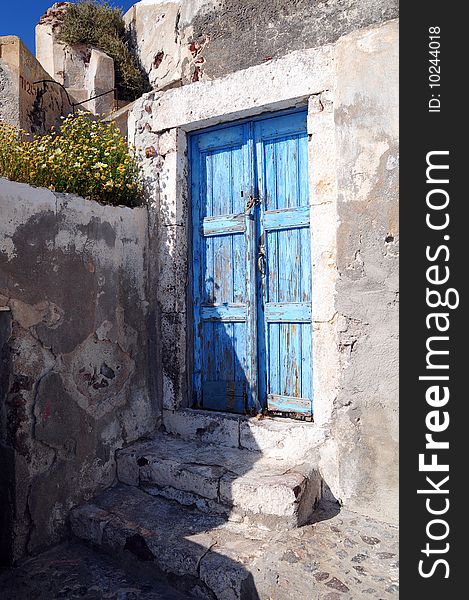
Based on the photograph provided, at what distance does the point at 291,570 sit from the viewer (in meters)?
2.32

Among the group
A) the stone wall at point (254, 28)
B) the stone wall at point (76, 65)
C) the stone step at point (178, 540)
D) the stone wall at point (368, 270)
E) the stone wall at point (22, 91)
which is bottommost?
the stone step at point (178, 540)

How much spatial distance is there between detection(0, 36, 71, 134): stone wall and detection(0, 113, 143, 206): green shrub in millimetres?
2551

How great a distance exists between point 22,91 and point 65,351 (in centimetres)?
440

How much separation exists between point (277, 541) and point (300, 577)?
0.29 meters

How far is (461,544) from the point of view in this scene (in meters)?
2.22

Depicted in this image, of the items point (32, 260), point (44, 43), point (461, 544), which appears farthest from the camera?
point (44, 43)

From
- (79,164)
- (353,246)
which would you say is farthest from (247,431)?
(79,164)

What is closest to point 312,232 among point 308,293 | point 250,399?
point 308,293

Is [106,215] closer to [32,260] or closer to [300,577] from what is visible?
[32,260]

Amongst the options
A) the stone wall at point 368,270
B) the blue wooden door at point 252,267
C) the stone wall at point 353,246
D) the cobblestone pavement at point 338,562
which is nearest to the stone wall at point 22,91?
the blue wooden door at point 252,267

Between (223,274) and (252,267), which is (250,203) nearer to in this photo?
(252,267)

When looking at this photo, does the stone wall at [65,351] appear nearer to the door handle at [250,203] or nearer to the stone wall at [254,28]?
the door handle at [250,203]

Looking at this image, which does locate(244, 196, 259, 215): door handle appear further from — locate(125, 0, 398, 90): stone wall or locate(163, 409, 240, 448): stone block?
locate(163, 409, 240, 448): stone block

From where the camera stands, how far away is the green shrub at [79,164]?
331 cm
